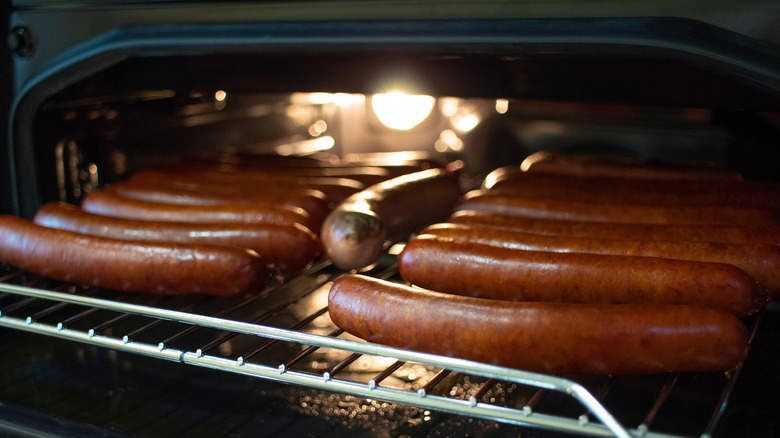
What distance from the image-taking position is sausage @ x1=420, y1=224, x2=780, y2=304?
3.71 feet

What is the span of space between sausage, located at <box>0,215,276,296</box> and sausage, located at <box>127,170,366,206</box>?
0.41 metres

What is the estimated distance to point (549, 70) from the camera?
125 centimetres

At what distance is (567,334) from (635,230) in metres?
0.42

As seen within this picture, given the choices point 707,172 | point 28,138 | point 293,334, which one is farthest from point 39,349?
point 707,172

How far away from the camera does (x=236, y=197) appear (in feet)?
5.51

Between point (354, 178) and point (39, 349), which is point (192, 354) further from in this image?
point (354, 178)

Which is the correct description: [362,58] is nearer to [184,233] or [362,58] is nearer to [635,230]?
[184,233]

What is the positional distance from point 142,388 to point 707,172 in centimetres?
147

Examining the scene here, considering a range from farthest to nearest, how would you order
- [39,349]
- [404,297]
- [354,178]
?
1. [354,178]
2. [39,349]
3. [404,297]

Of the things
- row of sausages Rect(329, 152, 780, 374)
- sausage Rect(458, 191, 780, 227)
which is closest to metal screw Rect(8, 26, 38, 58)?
row of sausages Rect(329, 152, 780, 374)

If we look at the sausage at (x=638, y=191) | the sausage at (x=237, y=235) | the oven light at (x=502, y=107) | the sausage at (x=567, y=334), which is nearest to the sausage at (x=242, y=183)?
the sausage at (x=237, y=235)

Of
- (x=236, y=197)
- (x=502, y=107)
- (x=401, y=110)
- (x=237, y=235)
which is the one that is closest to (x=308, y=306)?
(x=237, y=235)

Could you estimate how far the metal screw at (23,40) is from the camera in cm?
147

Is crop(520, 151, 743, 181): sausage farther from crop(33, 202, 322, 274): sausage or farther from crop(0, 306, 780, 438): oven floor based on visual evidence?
crop(33, 202, 322, 274): sausage
